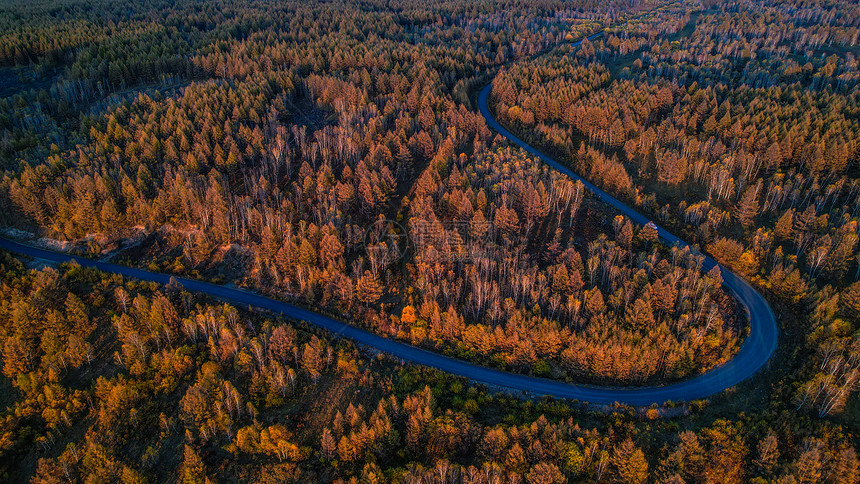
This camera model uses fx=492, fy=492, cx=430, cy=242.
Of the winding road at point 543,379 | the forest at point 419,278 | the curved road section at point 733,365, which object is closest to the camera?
the forest at point 419,278

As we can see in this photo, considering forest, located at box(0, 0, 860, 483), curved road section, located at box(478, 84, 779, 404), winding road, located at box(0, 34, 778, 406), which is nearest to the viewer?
forest, located at box(0, 0, 860, 483)

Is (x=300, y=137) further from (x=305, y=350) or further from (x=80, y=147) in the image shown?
(x=305, y=350)

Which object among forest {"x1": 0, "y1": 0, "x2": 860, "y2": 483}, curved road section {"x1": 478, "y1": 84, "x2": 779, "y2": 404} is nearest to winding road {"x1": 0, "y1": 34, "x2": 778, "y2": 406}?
curved road section {"x1": 478, "y1": 84, "x2": 779, "y2": 404}

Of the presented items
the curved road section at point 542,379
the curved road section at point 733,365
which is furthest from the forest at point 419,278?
the curved road section at point 542,379

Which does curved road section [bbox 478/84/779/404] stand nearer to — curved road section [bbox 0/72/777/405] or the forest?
curved road section [bbox 0/72/777/405]

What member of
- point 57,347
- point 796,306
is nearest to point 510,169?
point 796,306

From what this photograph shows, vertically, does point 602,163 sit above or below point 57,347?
above

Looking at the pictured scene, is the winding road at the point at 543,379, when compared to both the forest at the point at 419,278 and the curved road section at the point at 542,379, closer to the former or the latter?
the curved road section at the point at 542,379
